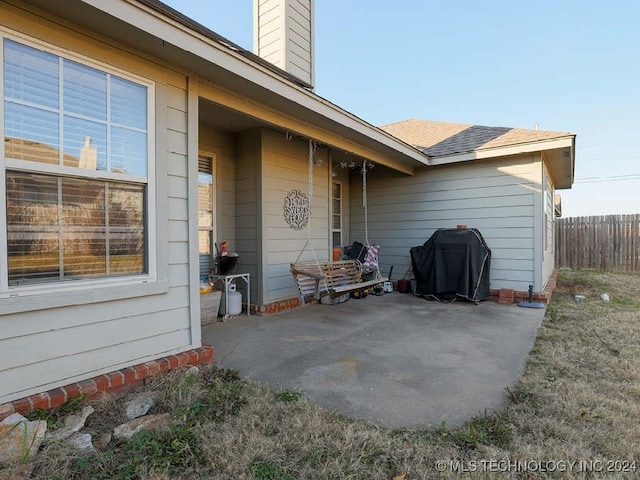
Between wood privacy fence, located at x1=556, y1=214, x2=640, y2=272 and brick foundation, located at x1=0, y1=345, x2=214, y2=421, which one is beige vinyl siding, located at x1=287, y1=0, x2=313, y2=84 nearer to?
brick foundation, located at x1=0, y1=345, x2=214, y2=421

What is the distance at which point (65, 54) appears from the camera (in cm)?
220

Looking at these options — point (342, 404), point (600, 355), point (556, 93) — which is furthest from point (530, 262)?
point (556, 93)

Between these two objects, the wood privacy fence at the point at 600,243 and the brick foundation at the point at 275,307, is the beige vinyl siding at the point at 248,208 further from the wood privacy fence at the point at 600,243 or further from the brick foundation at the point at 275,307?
the wood privacy fence at the point at 600,243

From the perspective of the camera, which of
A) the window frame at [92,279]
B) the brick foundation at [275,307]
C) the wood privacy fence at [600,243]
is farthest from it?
the wood privacy fence at [600,243]

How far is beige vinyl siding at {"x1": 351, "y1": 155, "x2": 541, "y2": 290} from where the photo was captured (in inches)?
233

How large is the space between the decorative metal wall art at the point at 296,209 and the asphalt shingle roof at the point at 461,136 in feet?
9.09

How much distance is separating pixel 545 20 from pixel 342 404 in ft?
30.3

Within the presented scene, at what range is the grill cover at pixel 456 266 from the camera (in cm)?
577

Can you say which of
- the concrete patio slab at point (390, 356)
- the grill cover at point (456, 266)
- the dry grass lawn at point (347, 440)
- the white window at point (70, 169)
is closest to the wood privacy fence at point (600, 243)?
the grill cover at point (456, 266)

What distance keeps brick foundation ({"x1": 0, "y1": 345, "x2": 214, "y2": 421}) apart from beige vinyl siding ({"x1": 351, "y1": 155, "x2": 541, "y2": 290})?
17.2 ft

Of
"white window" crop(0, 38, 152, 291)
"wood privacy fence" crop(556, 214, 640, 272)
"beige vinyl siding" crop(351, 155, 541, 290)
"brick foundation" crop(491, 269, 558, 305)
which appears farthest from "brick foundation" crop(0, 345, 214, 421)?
"wood privacy fence" crop(556, 214, 640, 272)

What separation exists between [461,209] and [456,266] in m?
1.31

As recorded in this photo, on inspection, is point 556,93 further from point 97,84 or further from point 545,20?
point 97,84

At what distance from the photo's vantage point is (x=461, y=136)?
7129 mm
